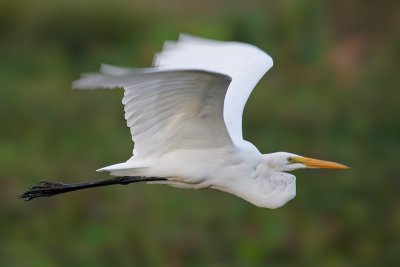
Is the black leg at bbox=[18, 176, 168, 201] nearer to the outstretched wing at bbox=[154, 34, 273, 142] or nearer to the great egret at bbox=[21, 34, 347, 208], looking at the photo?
the great egret at bbox=[21, 34, 347, 208]

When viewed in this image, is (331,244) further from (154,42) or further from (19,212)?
(154,42)

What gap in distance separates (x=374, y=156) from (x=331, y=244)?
1.46m

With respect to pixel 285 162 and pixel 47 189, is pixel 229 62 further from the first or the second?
pixel 47 189

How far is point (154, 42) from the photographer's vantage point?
16.0 metres

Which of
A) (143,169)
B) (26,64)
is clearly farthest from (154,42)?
(143,169)

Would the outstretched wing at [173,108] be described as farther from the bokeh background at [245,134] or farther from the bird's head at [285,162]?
the bokeh background at [245,134]

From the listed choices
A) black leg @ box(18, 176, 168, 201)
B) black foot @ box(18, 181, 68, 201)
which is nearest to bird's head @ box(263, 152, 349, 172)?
black leg @ box(18, 176, 168, 201)

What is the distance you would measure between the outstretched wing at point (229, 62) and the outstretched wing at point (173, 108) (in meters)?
0.44

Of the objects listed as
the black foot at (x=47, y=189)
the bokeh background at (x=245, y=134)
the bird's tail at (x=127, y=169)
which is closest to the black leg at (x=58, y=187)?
the black foot at (x=47, y=189)

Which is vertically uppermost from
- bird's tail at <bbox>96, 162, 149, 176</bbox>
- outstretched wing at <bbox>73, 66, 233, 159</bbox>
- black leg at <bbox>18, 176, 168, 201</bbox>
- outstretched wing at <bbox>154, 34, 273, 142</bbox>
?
outstretched wing at <bbox>154, 34, 273, 142</bbox>

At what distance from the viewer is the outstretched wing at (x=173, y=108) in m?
7.75

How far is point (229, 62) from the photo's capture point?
9586 millimetres

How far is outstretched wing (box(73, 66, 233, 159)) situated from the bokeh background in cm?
329

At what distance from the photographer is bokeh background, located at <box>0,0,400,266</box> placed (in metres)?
12.2
